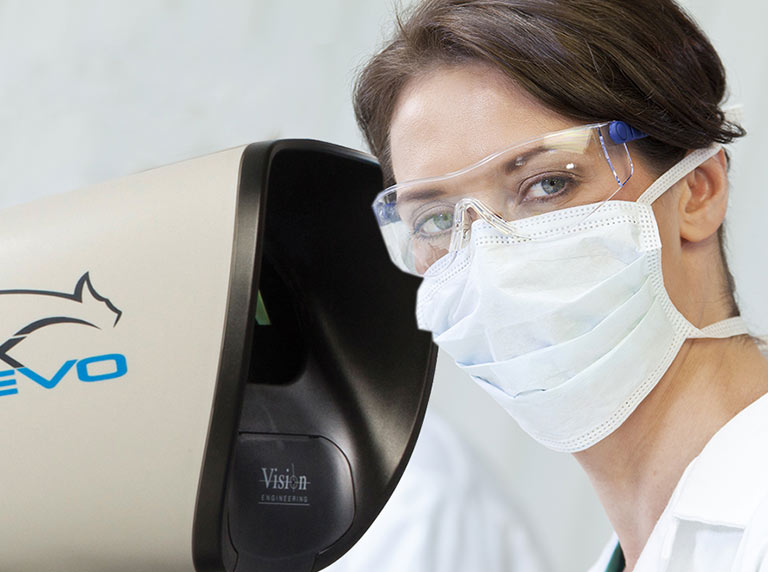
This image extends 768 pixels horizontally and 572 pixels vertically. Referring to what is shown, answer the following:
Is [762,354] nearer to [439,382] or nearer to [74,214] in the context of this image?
[74,214]

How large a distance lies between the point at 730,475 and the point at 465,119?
0.55m

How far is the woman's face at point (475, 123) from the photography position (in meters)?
1.12

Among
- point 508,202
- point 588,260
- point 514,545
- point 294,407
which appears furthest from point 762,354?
point 514,545

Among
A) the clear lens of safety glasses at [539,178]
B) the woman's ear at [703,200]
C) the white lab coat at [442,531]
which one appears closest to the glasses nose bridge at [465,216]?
the clear lens of safety glasses at [539,178]

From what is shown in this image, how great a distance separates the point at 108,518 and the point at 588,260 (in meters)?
0.66

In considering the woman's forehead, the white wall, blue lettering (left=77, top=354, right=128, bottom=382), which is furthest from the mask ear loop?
the white wall

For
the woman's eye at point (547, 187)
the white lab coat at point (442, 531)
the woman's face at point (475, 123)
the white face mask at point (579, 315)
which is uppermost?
the woman's face at point (475, 123)

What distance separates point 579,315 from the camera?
1.08m

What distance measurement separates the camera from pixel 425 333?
1381 mm

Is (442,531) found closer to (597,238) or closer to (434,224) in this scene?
(434,224)

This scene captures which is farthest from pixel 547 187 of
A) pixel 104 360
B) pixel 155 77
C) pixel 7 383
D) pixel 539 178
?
pixel 155 77

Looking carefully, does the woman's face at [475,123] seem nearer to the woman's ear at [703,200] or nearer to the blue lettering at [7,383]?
the woman's ear at [703,200]

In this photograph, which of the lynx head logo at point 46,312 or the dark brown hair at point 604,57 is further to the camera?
the dark brown hair at point 604,57

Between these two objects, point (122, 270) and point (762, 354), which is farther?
point (762, 354)
